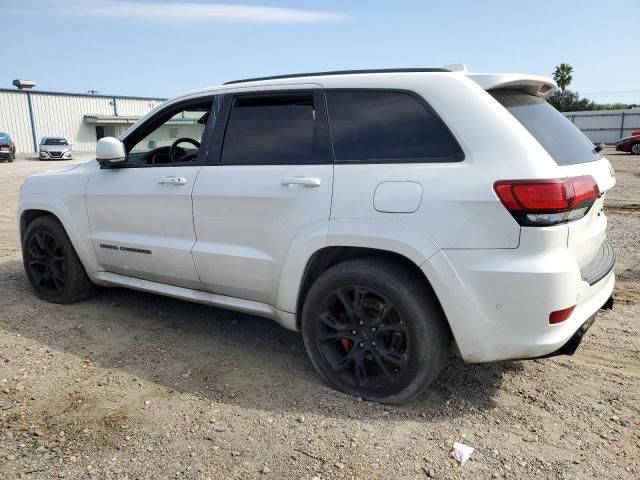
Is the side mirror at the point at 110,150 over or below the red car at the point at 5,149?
over

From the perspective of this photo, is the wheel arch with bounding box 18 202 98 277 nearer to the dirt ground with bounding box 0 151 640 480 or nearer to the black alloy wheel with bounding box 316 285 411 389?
the dirt ground with bounding box 0 151 640 480

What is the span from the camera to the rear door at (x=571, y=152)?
9.01 ft

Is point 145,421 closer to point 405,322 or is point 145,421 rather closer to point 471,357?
point 405,322

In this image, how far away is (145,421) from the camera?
292cm

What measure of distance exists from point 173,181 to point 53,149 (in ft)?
106

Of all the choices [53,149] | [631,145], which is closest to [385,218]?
[631,145]

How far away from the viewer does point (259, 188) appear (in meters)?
3.30

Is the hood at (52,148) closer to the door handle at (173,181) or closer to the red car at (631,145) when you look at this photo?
the red car at (631,145)

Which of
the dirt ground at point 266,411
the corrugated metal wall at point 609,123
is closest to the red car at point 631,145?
the corrugated metal wall at point 609,123

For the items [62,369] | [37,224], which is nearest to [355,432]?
[62,369]

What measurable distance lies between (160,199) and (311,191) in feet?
4.29

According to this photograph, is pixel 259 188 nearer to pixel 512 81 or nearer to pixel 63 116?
pixel 512 81

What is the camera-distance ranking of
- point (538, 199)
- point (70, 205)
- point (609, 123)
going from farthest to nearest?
point (609, 123) → point (70, 205) → point (538, 199)

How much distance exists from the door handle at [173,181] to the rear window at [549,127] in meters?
2.11
